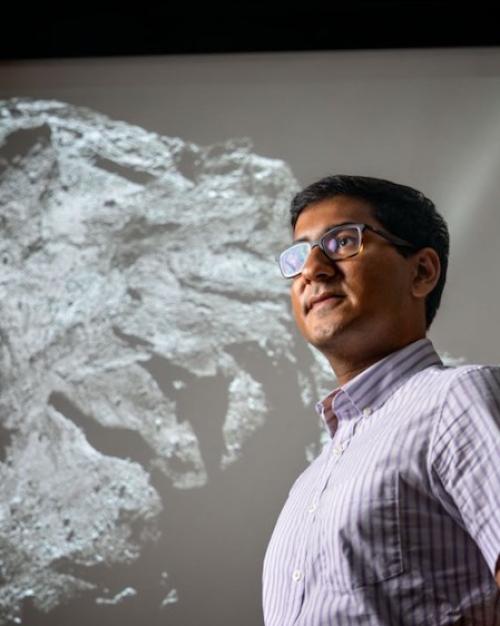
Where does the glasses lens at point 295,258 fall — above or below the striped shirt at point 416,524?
above

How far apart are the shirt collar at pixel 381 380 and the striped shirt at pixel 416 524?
86 millimetres

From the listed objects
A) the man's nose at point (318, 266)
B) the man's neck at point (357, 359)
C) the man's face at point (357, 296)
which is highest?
the man's nose at point (318, 266)

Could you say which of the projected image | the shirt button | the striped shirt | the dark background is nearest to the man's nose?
the striped shirt

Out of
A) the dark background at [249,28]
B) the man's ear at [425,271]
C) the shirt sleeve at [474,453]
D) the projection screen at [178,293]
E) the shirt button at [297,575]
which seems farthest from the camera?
the dark background at [249,28]

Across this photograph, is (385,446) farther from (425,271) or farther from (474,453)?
(425,271)

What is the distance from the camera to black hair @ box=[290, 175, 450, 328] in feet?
3.79

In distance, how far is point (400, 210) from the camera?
3.82 feet

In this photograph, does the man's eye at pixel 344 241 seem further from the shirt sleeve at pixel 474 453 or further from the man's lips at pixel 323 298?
the shirt sleeve at pixel 474 453

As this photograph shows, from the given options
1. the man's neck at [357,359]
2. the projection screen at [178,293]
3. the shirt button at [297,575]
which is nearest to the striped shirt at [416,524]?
the shirt button at [297,575]

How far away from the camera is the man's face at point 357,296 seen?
3.52ft

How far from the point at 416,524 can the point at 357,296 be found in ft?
1.07

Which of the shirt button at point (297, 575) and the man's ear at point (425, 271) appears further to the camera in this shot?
the man's ear at point (425, 271)

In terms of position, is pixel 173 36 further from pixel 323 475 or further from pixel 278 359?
pixel 323 475

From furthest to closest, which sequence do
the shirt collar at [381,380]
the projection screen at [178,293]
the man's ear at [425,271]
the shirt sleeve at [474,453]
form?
the projection screen at [178,293]
the man's ear at [425,271]
the shirt collar at [381,380]
the shirt sleeve at [474,453]
